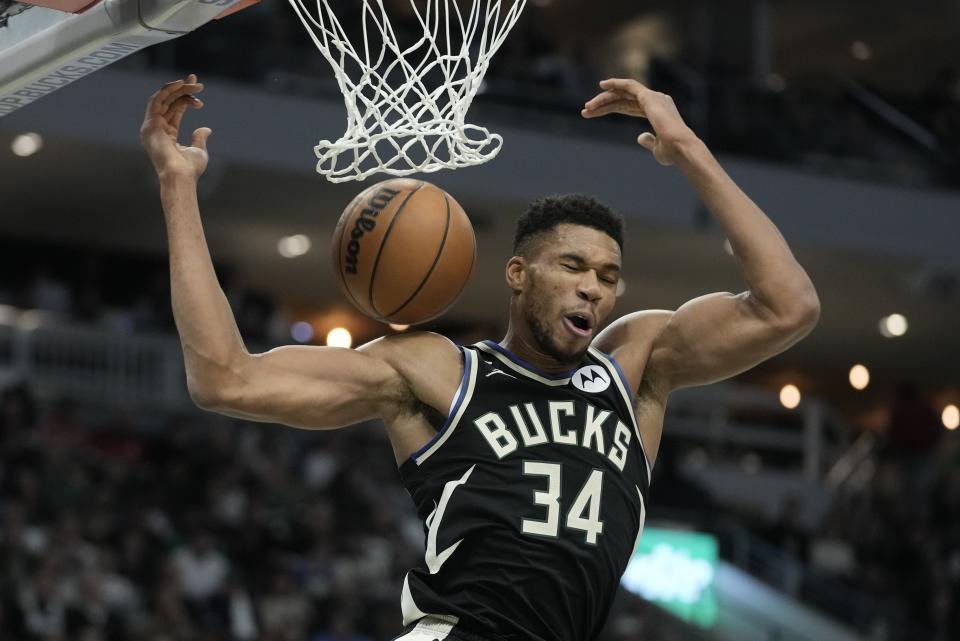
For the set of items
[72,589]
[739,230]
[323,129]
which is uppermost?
[739,230]

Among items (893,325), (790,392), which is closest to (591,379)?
(893,325)

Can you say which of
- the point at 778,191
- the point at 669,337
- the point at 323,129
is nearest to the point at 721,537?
the point at 778,191

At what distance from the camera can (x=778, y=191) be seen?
15.6 m

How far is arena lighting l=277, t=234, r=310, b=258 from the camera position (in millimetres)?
16781

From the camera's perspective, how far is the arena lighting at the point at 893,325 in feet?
61.3

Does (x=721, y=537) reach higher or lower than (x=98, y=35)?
lower

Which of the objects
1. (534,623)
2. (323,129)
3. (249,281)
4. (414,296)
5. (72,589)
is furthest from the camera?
(249,281)

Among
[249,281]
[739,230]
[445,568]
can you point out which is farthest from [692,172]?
[249,281]

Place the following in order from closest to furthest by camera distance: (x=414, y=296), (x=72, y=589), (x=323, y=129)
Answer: (x=414, y=296) < (x=72, y=589) < (x=323, y=129)

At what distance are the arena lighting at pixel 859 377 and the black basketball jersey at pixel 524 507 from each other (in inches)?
713

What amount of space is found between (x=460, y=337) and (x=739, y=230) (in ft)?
49.4

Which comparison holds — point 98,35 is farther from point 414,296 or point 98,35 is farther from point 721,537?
point 721,537

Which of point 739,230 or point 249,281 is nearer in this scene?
point 739,230

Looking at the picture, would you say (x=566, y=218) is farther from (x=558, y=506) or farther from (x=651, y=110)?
(x=558, y=506)
